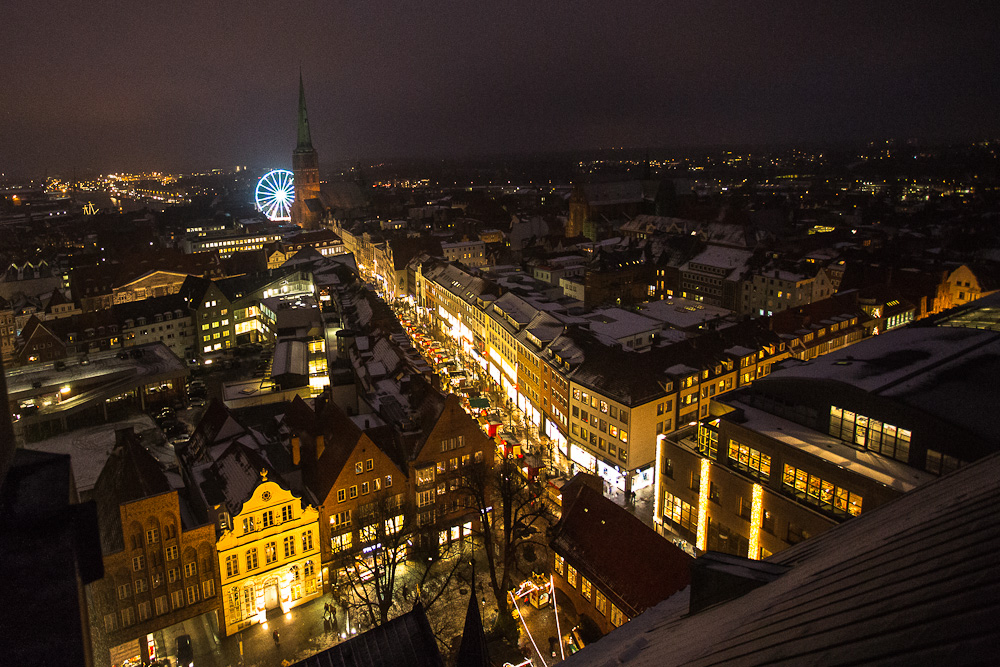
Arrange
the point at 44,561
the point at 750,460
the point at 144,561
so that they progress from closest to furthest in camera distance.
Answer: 1. the point at 44,561
2. the point at 144,561
3. the point at 750,460

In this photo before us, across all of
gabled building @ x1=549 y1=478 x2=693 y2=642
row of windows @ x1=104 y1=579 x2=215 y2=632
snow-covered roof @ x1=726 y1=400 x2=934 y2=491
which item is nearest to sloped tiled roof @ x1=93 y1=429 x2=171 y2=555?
row of windows @ x1=104 y1=579 x2=215 y2=632

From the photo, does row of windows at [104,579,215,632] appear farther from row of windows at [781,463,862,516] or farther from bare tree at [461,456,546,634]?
row of windows at [781,463,862,516]

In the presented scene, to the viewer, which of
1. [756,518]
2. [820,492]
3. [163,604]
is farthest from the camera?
[756,518]

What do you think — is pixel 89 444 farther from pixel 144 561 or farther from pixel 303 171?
pixel 303 171

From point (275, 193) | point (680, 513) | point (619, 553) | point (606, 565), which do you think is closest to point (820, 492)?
point (680, 513)

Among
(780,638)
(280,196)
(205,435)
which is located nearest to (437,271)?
(205,435)

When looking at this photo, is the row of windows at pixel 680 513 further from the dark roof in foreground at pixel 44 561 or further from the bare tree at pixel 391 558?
the dark roof in foreground at pixel 44 561

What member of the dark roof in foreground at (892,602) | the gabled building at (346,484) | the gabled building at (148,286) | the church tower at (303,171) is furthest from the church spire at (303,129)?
the dark roof in foreground at (892,602)
